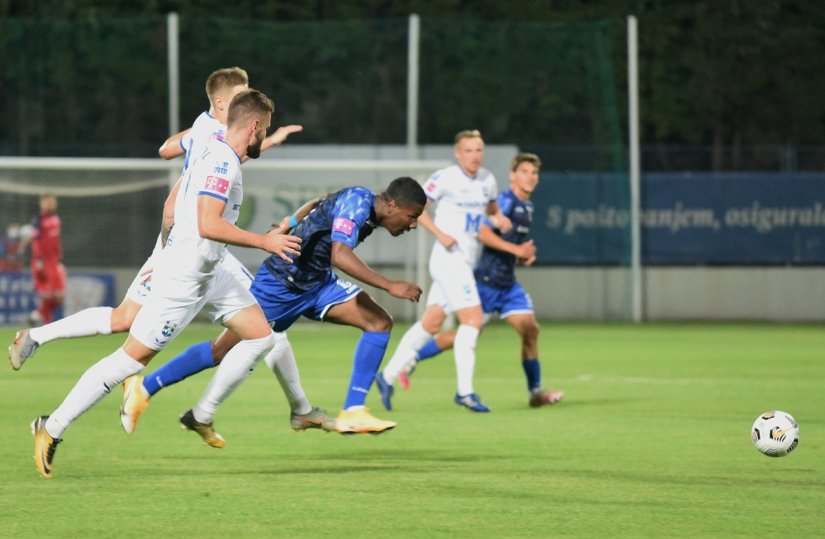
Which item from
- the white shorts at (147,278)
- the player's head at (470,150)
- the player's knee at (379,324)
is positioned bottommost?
the player's knee at (379,324)

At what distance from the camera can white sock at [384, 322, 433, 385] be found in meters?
11.8

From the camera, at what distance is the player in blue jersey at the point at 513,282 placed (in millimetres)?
11875

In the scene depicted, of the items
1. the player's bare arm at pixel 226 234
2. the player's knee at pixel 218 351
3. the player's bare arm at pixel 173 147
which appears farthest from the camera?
the player's bare arm at pixel 173 147

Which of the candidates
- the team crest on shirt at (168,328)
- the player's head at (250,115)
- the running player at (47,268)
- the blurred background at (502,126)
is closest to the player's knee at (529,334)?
the player's head at (250,115)

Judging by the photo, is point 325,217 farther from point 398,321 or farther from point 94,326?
point 398,321

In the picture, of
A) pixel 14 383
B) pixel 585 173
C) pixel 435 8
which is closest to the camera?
pixel 14 383

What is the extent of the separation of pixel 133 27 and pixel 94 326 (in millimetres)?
16738

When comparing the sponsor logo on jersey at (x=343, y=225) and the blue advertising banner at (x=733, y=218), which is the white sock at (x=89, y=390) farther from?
the blue advertising banner at (x=733, y=218)

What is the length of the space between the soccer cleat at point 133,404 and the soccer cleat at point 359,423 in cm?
112

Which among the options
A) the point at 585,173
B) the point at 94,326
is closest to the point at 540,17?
the point at 585,173

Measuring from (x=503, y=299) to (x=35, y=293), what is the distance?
1105cm

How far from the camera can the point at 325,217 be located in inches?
339

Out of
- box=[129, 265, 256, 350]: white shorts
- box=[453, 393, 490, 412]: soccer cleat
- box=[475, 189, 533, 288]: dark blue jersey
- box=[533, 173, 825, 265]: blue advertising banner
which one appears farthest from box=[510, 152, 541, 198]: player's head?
box=[533, 173, 825, 265]: blue advertising banner

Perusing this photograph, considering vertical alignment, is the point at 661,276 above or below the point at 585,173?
below
